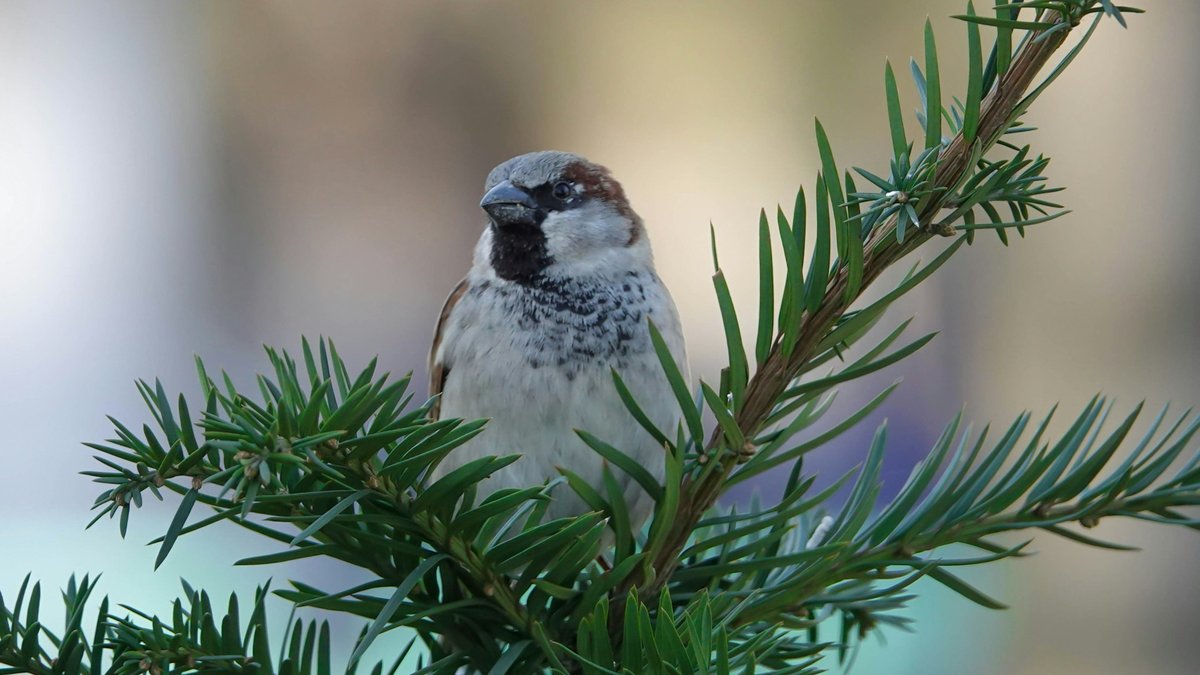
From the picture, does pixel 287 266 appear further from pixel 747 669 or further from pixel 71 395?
pixel 747 669

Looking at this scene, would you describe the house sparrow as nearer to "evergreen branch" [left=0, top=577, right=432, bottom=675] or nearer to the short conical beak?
the short conical beak

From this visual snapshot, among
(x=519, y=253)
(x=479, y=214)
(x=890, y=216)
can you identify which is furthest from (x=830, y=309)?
(x=479, y=214)

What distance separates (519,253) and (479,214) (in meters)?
1.00

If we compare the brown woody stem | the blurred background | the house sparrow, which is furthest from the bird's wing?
the blurred background

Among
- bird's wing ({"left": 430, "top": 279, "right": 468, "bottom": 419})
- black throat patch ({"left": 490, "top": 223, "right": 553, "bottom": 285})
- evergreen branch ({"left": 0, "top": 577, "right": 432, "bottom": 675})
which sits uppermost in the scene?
black throat patch ({"left": 490, "top": 223, "right": 553, "bottom": 285})

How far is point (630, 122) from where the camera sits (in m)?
1.72

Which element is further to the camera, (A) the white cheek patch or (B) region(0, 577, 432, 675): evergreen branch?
(A) the white cheek patch

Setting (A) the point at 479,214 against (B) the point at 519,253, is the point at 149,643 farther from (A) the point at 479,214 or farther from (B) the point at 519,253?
(A) the point at 479,214

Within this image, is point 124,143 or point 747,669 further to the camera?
→ point 124,143

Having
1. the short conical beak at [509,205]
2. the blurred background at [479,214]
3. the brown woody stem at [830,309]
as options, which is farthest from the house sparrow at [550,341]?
the blurred background at [479,214]

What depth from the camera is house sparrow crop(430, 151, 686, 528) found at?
0.70 m

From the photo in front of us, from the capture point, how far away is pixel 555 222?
0.85 metres

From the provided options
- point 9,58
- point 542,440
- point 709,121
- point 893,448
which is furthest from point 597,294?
point 9,58

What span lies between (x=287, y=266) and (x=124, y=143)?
0.34 meters
